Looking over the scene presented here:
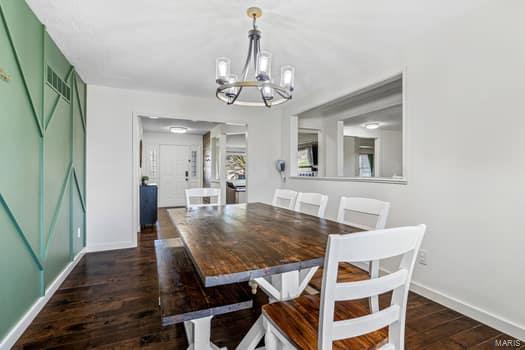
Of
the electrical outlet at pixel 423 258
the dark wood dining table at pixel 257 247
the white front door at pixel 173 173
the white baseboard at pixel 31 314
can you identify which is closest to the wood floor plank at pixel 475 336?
the electrical outlet at pixel 423 258

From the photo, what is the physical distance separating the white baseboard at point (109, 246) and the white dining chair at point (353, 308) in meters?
Result: 3.23

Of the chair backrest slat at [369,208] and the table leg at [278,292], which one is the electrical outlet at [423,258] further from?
the table leg at [278,292]

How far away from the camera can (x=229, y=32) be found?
2.18 m

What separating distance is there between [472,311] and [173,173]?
771 cm

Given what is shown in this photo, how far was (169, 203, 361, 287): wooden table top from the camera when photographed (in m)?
0.96

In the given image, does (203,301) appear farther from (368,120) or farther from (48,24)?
(368,120)

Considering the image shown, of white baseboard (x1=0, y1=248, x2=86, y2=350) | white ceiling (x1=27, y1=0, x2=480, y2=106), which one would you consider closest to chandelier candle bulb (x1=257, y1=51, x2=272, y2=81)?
white ceiling (x1=27, y1=0, x2=480, y2=106)

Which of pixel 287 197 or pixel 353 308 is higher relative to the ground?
pixel 287 197

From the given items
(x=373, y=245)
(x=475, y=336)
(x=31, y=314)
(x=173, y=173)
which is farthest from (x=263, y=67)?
(x=173, y=173)

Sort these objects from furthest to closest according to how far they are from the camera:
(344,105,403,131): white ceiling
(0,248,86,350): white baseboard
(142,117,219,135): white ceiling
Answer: (142,117,219,135): white ceiling
(344,105,403,131): white ceiling
(0,248,86,350): white baseboard

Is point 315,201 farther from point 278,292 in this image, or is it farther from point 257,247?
point 257,247

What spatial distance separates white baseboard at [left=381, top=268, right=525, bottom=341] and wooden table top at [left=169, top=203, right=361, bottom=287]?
4.11 ft

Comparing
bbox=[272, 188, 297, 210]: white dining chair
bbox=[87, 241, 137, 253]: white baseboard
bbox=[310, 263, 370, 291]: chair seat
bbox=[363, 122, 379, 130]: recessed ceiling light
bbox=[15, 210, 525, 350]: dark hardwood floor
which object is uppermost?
bbox=[363, 122, 379, 130]: recessed ceiling light

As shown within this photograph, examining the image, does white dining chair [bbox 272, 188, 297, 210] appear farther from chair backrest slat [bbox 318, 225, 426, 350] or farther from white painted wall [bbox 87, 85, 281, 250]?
white painted wall [bbox 87, 85, 281, 250]
